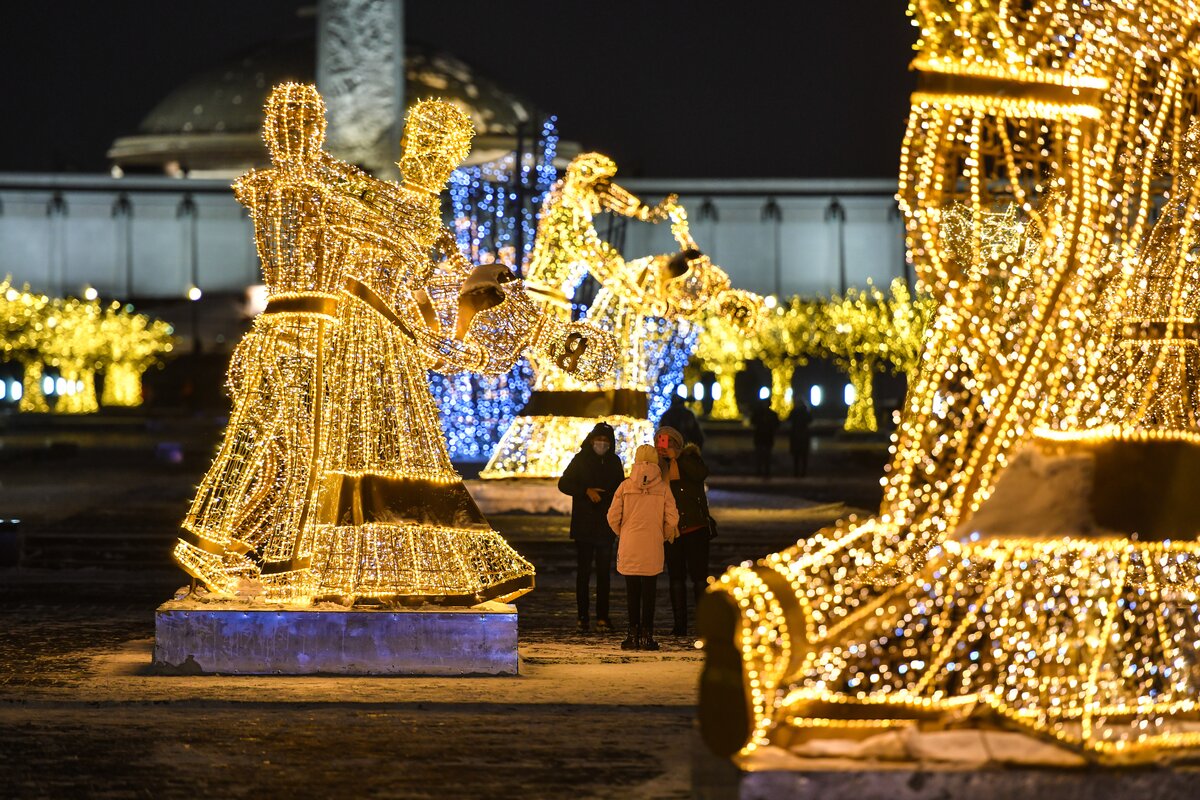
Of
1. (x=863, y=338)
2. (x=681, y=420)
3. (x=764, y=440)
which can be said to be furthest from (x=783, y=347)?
(x=681, y=420)

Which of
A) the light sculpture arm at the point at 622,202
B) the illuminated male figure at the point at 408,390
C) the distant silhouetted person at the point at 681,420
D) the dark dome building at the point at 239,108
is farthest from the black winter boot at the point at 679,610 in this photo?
the dark dome building at the point at 239,108

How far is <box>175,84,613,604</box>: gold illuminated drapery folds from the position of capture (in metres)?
10.0

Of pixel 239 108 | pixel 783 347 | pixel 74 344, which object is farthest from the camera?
pixel 239 108

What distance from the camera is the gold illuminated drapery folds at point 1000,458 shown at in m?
6.05

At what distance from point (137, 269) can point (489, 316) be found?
261ft

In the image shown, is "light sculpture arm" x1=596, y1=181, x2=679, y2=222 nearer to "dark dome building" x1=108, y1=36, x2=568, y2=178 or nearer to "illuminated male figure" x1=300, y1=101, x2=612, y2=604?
"illuminated male figure" x1=300, y1=101, x2=612, y2=604

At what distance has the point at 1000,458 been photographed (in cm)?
617

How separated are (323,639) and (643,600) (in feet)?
7.78

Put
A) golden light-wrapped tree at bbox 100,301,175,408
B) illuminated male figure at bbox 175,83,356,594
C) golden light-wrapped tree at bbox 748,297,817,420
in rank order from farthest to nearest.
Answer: golden light-wrapped tree at bbox 100,301,175,408 → golden light-wrapped tree at bbox 748,297,817,420 → illuminated male figure at bbox 175,83,356,594

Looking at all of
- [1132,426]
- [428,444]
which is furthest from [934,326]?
[428,444]

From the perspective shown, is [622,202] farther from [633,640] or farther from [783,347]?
[783,347]

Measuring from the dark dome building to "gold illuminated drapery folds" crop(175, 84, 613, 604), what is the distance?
8374cm

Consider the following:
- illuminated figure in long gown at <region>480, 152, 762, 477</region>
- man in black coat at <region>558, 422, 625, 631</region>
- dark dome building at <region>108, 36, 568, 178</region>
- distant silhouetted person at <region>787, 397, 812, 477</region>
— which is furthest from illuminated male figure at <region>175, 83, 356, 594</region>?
dark dome building at <region>108, 36, 568, 178</region>

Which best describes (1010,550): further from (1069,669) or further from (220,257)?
(220,257)
